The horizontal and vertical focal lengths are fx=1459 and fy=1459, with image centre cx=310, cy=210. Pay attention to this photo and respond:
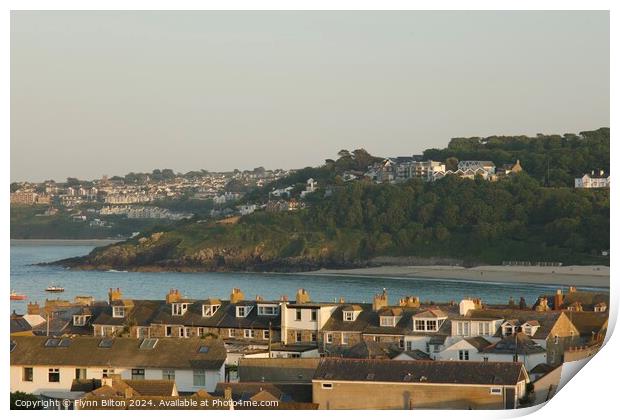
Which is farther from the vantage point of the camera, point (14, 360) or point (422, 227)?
point (422, 227)

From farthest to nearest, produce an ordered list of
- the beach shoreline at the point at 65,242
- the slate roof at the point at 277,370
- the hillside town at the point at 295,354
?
the beach shoreline at the point at 65,242, the slate roof at the point at 277,370, the hillside town at the point at 295,354

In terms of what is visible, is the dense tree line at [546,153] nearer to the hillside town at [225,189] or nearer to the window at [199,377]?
the hillside town at [225,189]

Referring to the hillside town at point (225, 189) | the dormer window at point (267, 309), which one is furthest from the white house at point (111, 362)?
the hillside town at point (225, 189)

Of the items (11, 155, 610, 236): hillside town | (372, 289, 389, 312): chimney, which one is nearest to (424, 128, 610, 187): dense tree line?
(11, 155, 610, 236): hillside town

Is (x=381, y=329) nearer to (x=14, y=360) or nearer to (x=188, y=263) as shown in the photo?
(x=14, y=360)

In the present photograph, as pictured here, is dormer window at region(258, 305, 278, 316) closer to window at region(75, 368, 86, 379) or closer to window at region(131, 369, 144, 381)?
window at region(131, 369, 144, 381)
